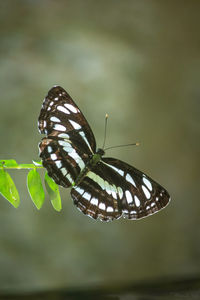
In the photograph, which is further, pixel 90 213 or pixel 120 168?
pixel 120 168

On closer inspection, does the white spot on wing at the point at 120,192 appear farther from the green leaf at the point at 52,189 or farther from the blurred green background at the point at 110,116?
the blurred green background at the point at 110,116

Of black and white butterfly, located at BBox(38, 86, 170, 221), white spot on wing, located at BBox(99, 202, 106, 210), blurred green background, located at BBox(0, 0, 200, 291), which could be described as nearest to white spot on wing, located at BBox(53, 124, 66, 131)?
black and white butterfly, located at BBox(38, 86, 170, 221)

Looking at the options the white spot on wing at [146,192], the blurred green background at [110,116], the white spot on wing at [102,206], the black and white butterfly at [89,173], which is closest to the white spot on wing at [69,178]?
the black and white butterfly at [89,173]

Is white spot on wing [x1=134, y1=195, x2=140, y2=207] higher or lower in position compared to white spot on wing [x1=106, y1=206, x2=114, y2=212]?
higher

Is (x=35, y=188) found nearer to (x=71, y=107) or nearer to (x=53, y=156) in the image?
(x=53, y=156)

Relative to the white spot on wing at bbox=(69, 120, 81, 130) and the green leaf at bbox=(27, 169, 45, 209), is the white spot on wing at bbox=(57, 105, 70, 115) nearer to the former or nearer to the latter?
the white spot on wing at bbox=(69, 120, 81, 130)

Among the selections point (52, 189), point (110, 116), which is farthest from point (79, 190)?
point (110, 116)

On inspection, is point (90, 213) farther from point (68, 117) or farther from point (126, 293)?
point (126, 293)

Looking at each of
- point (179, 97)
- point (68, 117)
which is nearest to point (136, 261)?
point (179, 97)
